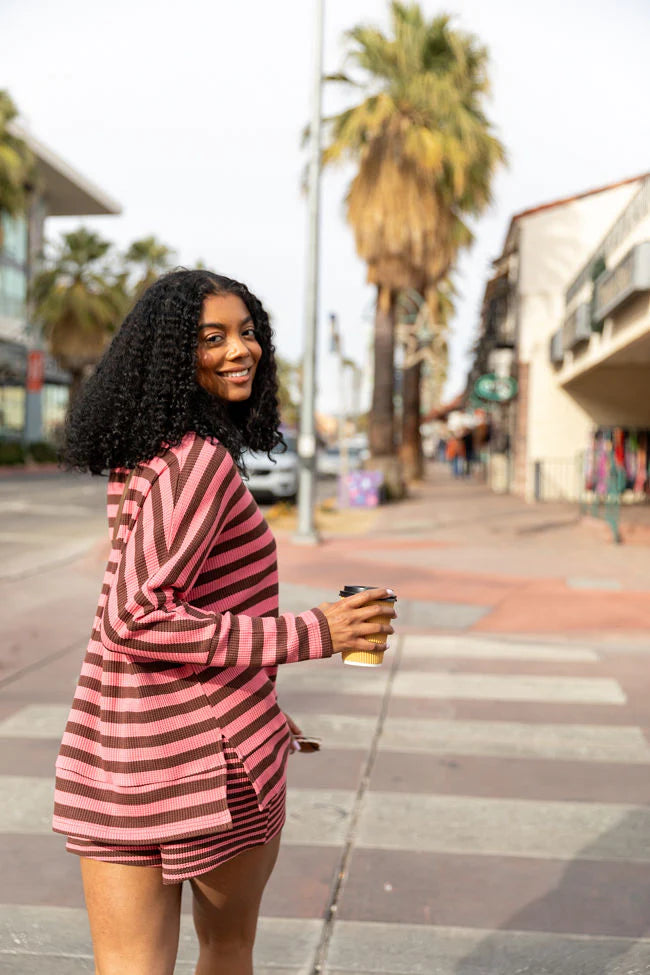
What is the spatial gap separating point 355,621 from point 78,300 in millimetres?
46210

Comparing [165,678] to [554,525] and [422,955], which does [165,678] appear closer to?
[422,955]

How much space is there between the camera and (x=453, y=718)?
6145 mm

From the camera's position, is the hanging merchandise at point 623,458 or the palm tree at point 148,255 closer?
the hanging merchandise at point 623,458

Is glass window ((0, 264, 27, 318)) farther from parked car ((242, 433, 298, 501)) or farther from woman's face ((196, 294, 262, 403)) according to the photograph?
woman's face ((196, 294, 262, 403))

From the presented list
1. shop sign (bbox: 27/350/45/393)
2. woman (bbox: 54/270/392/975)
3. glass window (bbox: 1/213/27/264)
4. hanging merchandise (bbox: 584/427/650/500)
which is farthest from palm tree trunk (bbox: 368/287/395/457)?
glass window (bbox: 1/213/27/264)

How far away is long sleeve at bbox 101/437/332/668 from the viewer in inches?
73.2

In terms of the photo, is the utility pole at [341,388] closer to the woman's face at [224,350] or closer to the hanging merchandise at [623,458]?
the hanging merchandise at [623,458]

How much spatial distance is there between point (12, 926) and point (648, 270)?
12.4 m

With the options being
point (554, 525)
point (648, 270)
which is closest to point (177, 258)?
point (554, 525)

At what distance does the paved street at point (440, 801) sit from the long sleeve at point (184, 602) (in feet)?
5.57

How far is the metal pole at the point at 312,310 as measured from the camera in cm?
1620

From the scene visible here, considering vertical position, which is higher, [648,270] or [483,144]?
[483,144]

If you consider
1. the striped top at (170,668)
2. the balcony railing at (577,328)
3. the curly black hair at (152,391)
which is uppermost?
the balcony railing at (577,328)

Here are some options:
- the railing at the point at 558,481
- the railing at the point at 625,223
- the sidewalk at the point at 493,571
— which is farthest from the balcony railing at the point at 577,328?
the railing at the point at 558,481
